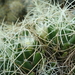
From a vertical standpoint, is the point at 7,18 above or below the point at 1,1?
below

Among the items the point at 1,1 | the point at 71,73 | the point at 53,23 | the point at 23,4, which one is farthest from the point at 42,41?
the point at 1,1

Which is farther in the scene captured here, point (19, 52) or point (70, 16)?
point (70, 16)

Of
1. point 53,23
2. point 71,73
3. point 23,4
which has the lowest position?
point 71,73

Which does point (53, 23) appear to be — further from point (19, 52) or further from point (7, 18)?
point (7, 18)

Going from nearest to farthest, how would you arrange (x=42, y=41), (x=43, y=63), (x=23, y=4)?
1. (x=43, y=63)
2. (x=42, y=41)
3. (x=23, y=4)

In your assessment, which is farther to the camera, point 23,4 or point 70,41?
point 23,4

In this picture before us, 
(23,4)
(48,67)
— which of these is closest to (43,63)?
(48,67)

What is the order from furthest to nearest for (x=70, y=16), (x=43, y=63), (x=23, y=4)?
(x=23, y=4)
(x=70, y=16)
(x=43, y=63)

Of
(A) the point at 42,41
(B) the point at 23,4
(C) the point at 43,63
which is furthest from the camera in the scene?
(B) the point at 23,4

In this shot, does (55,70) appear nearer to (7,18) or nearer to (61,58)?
(61,58)
